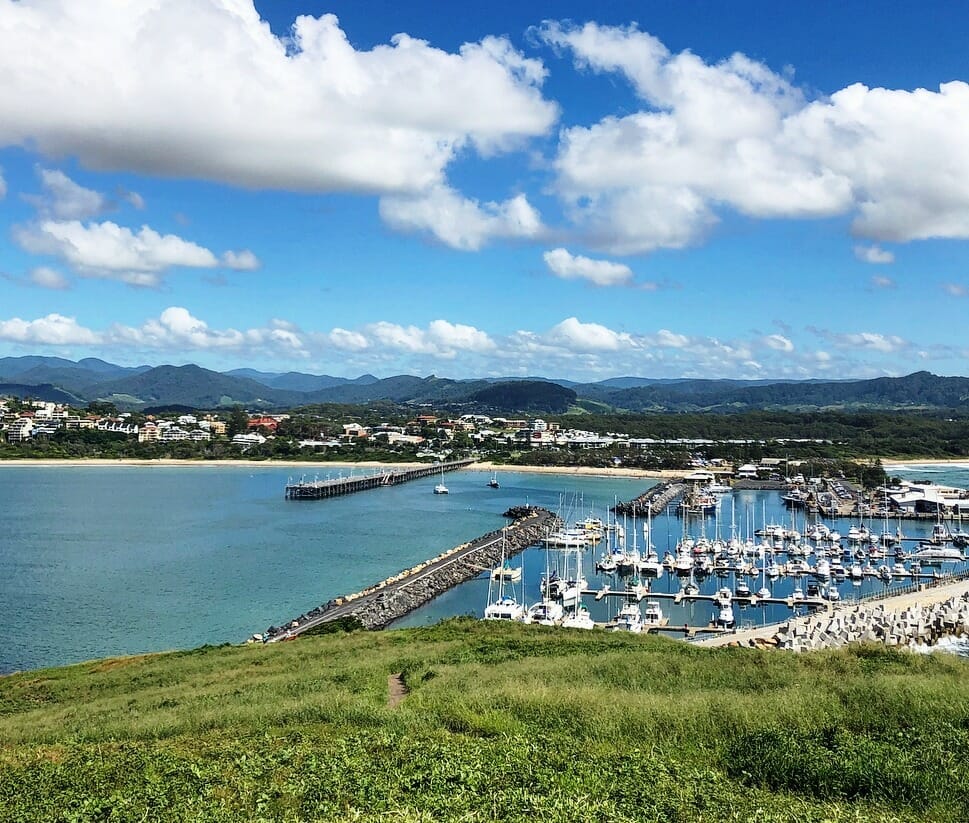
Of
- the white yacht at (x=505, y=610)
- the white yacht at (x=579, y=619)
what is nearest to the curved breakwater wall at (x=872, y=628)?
the white yacht at (x=579, y=619)

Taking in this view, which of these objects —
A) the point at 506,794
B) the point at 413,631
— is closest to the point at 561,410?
the point at 413,631

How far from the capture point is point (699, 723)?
25.4ft

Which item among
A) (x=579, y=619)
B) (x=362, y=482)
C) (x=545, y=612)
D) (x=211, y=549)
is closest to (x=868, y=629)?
(x=579, y=619)

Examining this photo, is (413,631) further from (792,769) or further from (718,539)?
(718,539)

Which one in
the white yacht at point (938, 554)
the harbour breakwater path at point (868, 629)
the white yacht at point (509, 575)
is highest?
the harbour breakwater path at point (868, 629)

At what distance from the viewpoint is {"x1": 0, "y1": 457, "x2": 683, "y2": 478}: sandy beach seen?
7200 cm

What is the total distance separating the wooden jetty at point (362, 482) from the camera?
2245 inches

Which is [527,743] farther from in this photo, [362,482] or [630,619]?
[362,482]

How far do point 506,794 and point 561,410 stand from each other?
18193cm

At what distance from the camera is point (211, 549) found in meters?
35.1

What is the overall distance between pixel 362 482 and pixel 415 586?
124 feet

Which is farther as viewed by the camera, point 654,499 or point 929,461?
point 929,461

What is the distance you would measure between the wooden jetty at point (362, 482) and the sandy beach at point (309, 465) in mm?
2137

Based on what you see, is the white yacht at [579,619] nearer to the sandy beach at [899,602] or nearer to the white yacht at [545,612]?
the white yacht at [545,612]
